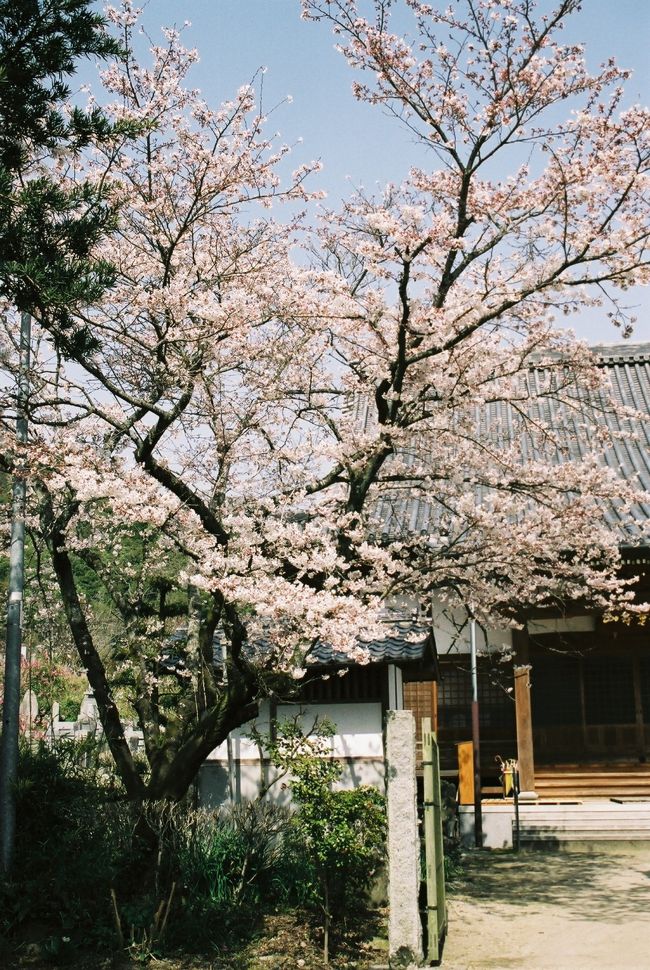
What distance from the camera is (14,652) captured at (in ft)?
31.2

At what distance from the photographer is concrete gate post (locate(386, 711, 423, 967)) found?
7953 mm

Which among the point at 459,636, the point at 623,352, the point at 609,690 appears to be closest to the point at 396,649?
the point at 459,636

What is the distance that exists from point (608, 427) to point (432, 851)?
8182 millimetres

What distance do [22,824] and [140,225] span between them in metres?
6.51

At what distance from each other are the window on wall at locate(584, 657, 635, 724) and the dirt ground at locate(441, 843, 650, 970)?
3.47m

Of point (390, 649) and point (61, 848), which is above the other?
point (390, 649)

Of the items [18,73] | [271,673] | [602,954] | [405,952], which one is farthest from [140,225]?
[602,954]

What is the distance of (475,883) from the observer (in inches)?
464

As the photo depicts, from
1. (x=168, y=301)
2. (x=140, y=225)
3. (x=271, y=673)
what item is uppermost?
(x=140, y=225)

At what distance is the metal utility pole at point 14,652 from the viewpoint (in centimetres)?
926

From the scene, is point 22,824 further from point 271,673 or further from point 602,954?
point 602,954

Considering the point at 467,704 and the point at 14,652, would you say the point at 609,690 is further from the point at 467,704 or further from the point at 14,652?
the point at 14,652

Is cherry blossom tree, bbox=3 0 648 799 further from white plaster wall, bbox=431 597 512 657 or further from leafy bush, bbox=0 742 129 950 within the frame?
white plaster wall, bbox=431 597 512 657

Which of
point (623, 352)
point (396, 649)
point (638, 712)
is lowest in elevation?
point (638, 712)
